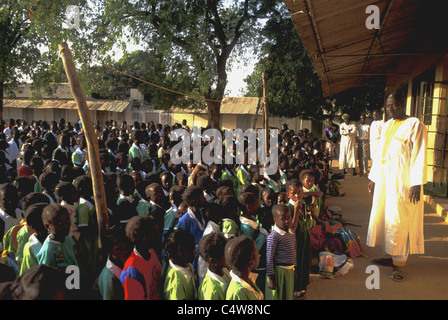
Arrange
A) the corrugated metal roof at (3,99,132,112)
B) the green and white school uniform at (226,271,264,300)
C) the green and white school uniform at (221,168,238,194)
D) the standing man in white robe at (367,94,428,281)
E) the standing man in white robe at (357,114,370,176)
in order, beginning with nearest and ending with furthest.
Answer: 1. the green and white school uniform at (226,271,264,300)
2. the standing man in white robe at (367,94,428,281)
3. the green and white school uniform at (221,168,238,194)
4. the standing man in white robe at (357,114,370,176)
5. the corrugated metal roof at (3,99,132,112)

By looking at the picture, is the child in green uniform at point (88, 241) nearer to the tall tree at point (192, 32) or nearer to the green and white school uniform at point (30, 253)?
the green and white school uniform at point (30, 253)

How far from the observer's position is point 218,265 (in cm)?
264

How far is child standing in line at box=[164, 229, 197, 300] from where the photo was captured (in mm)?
2625

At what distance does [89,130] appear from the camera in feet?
Result: 11.1

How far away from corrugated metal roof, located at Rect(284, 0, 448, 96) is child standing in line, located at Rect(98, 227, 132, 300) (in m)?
3.26

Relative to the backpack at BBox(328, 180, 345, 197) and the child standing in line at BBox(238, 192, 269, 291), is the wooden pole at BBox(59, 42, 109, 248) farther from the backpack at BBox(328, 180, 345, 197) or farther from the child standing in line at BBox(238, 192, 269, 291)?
the backpack at BBox(328, 180, 345, 197)

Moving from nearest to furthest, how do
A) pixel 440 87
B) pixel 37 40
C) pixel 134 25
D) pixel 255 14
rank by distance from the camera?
pixel 440 87 → pixel 134 25 → pixel 255 14 → pixel 37 40

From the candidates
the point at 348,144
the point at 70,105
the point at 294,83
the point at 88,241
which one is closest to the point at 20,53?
the point at 70,105

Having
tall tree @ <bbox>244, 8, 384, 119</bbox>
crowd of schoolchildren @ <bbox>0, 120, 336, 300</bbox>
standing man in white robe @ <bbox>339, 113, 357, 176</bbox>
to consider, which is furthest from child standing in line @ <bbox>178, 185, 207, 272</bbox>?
tall tree @ <bbox>244, 8, 384, 119</bbox>

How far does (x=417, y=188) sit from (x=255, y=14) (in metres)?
13.1

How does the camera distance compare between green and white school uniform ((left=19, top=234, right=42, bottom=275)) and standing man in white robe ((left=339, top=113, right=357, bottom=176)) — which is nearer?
green and white school uniform ((left=19, top=234, right=42, bottom=275))

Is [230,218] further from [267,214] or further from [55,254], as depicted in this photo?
[55,254]

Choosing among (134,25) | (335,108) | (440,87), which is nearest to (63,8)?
(134,25)
